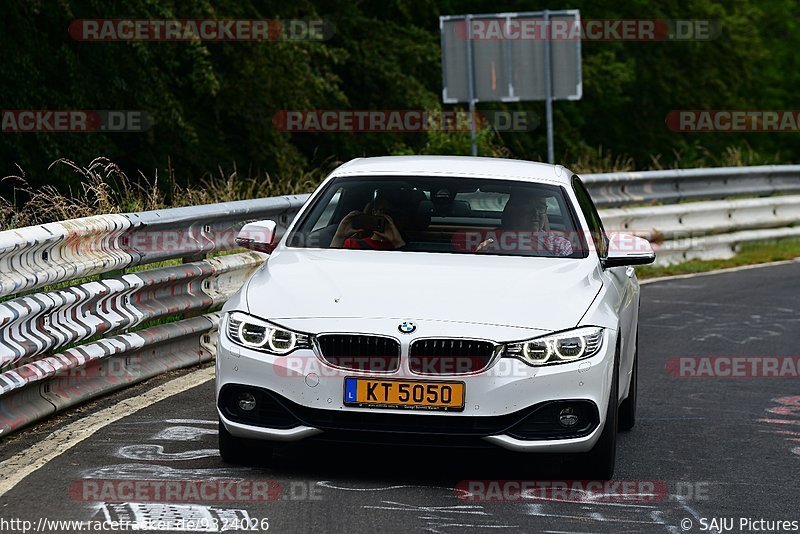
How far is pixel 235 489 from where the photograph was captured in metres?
6.71

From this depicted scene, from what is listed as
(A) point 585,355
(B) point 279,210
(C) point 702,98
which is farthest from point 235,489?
(C) point 702,98

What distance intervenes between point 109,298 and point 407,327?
2.92 m

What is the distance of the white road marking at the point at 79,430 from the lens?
276 inches

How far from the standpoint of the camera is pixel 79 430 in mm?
8000

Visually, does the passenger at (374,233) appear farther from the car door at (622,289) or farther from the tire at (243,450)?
the tire at (243,450)

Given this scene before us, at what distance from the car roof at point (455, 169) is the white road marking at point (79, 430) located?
167 cm

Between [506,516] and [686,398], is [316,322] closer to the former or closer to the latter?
[506,516]

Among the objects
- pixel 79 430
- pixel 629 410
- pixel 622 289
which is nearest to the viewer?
pixel 79 430

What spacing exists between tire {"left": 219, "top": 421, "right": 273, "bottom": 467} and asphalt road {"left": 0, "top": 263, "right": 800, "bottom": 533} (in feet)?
→ 0.26

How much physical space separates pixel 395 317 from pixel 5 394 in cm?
209

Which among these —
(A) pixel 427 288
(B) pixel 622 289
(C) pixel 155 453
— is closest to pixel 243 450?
(C) pixel 155 453

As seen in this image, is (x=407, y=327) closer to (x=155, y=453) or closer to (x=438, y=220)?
(x=155, y=453)

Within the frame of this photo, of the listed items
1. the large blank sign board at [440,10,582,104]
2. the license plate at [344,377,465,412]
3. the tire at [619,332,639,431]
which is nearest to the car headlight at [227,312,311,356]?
the license plate at [344,377,465,412]

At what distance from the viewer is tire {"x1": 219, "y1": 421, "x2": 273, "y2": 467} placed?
282 inches
